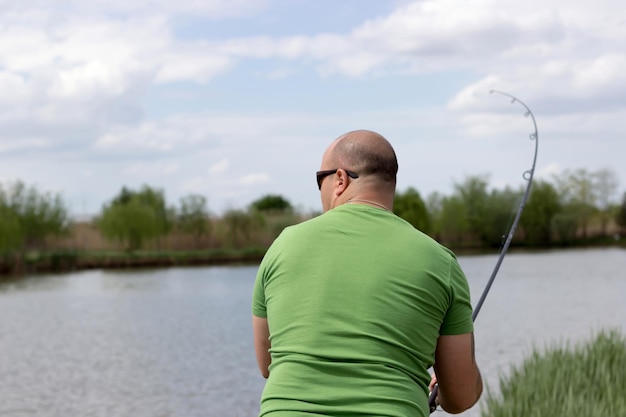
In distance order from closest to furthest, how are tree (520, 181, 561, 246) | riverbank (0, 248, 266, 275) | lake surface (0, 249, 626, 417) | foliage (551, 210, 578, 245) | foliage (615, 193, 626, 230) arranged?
lake surface (0, 249, 626, 417) < riverbank (0, 248, 266, 275) < tree (520, 181, 561, 246) < foliage (551, 210, 578, 245) < foliage (615, 193, 626, 230)

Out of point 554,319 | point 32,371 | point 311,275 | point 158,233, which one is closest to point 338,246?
point 311,275

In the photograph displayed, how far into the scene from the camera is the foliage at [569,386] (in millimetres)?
5289

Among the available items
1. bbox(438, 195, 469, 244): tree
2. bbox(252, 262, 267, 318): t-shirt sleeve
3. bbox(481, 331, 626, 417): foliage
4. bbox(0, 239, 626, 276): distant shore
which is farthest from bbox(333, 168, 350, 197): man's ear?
bbox(438, 195, 469, 244): tree

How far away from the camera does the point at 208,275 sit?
132 ft

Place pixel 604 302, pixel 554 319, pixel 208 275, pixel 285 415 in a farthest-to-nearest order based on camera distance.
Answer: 1. pixel 208 275
2. pixel 604 302
3. pixel 554 319
4. pixel 285 415

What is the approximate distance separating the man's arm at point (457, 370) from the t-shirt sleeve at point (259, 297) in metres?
0.40

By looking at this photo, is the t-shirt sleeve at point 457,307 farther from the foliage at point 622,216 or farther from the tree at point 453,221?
the foliage at point 622,216

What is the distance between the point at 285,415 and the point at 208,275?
38.9 m

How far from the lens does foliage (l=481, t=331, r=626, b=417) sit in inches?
208

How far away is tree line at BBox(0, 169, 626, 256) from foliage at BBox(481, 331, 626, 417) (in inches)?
1590

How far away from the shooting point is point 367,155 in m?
1.96

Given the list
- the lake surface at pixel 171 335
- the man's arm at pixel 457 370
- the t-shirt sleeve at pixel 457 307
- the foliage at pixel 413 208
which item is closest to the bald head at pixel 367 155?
the t-shirt sleeve at pixel 457 307

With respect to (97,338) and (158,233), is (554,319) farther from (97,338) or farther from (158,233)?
(158,233)

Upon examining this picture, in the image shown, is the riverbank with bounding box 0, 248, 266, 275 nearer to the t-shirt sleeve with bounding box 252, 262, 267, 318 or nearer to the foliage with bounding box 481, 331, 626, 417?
the foliage with bounding box 481, 331, 626, 417
